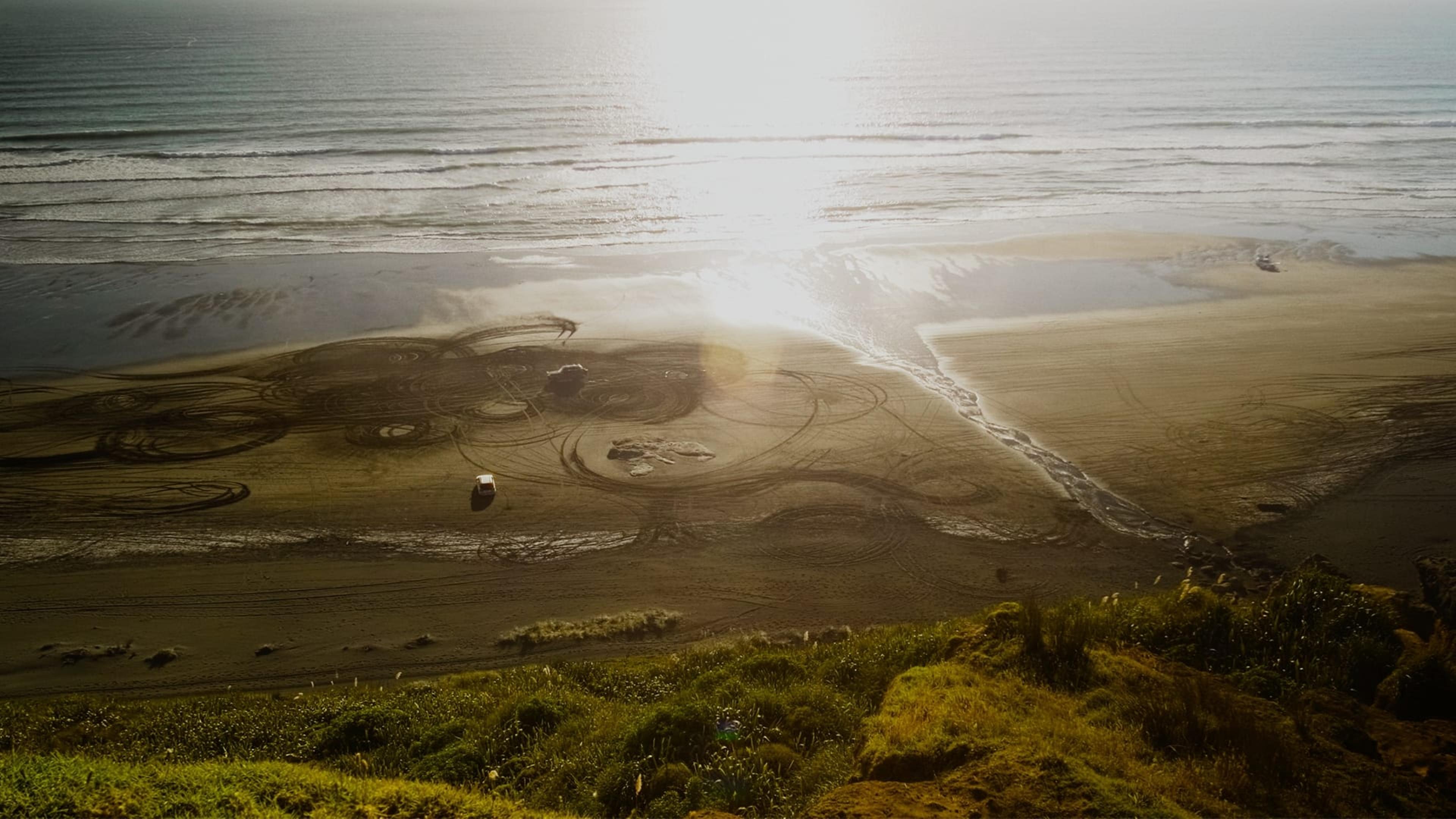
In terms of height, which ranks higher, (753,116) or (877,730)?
(753,116)

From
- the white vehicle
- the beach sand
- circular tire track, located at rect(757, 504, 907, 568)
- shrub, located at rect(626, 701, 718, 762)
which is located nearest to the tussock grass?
shrub, located at rect(626, 701, 718, 762)

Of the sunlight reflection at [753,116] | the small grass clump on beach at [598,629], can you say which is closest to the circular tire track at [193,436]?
the small grass clump on beach at [598,629]

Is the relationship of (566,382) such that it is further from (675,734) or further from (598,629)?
(675,734)

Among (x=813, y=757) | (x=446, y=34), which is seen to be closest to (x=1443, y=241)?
(x=813, y=757)

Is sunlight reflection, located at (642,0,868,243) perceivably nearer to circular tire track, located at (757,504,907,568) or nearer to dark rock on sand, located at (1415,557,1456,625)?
circular tire track, located at (757,504,907,568)

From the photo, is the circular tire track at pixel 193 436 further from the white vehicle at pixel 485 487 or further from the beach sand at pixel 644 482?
the white vehicle at pixel 485 487

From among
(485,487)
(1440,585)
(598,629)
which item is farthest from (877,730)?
(485,487)
